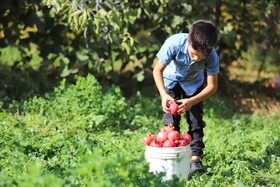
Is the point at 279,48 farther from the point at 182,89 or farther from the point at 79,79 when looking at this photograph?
the point at 182,89

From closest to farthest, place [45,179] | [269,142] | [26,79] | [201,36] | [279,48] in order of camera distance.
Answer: [45,179]
[201,36]
[269,142]
[26,79]
[279,48]

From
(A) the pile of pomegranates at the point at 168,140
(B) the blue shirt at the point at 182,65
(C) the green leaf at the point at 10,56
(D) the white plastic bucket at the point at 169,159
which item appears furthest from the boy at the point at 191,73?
(C) the green leaf at the point at 10,56

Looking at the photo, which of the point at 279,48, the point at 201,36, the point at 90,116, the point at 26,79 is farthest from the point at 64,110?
the point at 279,48

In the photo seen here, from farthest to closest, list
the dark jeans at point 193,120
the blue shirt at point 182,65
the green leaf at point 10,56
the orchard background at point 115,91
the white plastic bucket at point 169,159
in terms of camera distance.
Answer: the green leaf at point 10,56
the dark jeans at point 193,120
the orchard background at point 115,91
the blue shirt at point 182,65
the white plastic bucket at point 169,159

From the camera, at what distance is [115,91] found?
251 inches

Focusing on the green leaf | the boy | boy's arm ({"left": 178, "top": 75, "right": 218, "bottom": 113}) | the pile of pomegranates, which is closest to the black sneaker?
the boy

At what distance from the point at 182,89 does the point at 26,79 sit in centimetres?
315

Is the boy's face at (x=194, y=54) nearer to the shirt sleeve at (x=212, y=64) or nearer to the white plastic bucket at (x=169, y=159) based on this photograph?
the shirt sleeve at (x=212, y=64)

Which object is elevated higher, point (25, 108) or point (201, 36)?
point (201, 36)

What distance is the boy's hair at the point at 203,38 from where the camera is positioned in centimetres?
423

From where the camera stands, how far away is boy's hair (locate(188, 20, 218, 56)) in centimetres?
423

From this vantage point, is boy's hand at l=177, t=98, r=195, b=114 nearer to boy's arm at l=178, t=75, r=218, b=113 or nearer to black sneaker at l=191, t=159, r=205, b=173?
boy's arm at l=178, t=75, r=218, b=113

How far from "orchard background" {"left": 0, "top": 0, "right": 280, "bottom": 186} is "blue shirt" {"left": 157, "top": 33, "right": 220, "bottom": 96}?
621 mm

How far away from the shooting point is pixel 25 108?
624 cm
